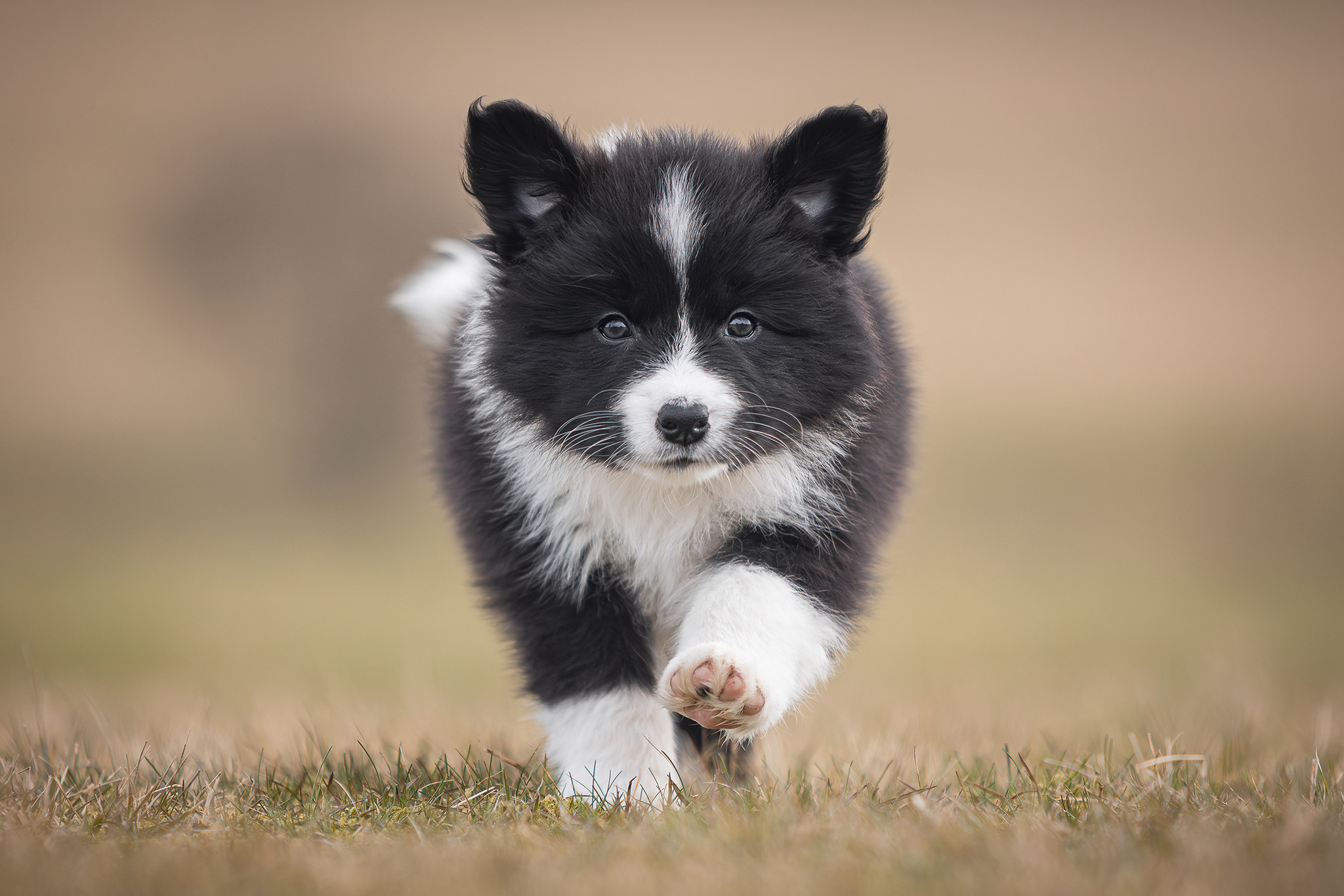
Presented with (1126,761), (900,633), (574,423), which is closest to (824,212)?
(574,423)

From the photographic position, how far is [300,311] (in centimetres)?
1281

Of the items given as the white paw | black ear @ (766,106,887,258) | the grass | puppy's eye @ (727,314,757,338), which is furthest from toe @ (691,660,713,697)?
black ear @ (766,106,887,258)

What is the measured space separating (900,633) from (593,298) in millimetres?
7240

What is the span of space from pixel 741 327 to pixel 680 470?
443 mm

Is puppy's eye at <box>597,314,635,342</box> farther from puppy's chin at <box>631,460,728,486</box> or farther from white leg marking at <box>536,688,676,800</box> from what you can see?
white leg marking at <box>536,688,676,800</box>

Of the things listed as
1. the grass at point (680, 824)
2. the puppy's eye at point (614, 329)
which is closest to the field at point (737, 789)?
the grass at point (680, 824)

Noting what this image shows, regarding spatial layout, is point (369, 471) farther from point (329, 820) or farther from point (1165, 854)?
point (1165, 854)

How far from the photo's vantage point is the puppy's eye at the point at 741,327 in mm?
2986

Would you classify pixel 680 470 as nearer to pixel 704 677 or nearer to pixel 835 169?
pixel 704 677

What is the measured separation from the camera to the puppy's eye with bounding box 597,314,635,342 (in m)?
2.97

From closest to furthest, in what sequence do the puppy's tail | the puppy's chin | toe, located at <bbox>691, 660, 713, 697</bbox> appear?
1. toe, located at <bbox>691, 660, 713, 697</bbox>
2. the puppy's chin
3. the puppy's tail

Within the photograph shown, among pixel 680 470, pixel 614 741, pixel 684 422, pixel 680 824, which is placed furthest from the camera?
pixel 614 741

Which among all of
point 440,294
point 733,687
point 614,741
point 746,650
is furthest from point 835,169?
point 614,741

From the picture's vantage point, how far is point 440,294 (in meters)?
4.09
